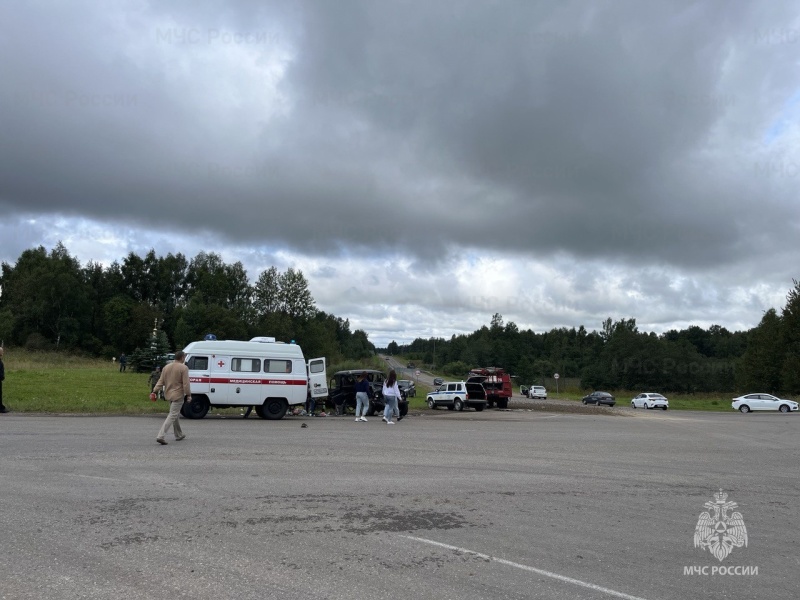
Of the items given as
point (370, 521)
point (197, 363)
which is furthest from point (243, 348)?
point (370, 521)

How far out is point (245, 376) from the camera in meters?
20.9

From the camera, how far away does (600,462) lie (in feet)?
41.8

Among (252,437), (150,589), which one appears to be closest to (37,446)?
(252,437)

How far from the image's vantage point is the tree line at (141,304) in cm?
9212

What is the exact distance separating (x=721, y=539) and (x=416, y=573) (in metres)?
3.85

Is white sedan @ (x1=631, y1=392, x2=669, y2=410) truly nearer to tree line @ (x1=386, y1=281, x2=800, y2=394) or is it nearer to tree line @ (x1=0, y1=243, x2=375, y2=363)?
tree line @ (x1=386, y1=281, x2=800, y2=394)

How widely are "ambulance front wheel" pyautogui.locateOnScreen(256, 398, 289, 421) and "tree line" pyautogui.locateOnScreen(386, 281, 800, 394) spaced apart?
208 ft

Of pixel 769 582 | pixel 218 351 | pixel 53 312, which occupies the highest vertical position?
pixel 53 312

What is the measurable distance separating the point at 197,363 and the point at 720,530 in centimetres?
1638

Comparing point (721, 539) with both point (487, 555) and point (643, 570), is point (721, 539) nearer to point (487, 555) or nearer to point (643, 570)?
point (643, 570)

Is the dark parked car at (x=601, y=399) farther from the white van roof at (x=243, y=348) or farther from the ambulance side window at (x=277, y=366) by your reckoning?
the ambulance side window at (x=277, y=366)

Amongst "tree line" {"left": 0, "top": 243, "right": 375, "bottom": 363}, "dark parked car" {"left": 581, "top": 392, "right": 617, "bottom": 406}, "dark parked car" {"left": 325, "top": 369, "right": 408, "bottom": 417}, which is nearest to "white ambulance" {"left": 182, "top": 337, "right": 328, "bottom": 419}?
"dark parked car" {"left": 325, "top": 369, "right": 408, "bottom": 417}

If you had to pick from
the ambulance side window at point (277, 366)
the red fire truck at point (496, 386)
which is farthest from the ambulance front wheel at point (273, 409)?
the red fire truck at point (496, 386)

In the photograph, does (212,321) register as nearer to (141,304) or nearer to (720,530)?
(141,304)
